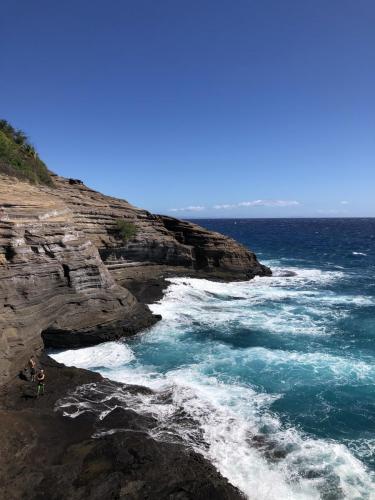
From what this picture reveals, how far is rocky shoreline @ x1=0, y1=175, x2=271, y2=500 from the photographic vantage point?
45.6 ft

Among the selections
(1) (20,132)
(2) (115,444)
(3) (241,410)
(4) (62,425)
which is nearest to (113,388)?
(4) (62,425)

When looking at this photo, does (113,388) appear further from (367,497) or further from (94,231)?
(94,231)

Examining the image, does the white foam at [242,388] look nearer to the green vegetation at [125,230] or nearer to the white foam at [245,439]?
the white foam at [245,439]

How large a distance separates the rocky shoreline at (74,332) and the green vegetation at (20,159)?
2.12 m

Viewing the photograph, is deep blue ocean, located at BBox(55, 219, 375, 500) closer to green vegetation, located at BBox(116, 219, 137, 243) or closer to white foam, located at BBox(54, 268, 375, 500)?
white foam, located at BBox(54, 268, 375, 500)

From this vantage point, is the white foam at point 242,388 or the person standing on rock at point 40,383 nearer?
the white foam at point 242,388

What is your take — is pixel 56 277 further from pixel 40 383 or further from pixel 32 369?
pixel 40 383

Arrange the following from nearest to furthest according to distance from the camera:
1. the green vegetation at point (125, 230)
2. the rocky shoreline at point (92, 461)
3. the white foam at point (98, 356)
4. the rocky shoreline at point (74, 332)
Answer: the rocky shoreline at point (92, 461) → the rocky shoreline at point (74, 332) → the white foam at point (98, 356) → the green vegetation at point (125, 230)

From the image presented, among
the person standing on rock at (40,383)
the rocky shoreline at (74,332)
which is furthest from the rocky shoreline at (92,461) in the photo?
the person standing on rock at (40,383)

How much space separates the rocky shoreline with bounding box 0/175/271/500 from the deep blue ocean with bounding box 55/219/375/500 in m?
1.30

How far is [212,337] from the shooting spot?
96.4ft

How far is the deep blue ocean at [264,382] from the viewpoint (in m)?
15.4

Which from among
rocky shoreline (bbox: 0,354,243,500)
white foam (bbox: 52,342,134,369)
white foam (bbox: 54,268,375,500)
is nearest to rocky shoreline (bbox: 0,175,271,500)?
rocky shoreline (bbox: 0,354,243,500)

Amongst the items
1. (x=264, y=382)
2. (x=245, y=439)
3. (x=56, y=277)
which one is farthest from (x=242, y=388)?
(x=56, y=277)
